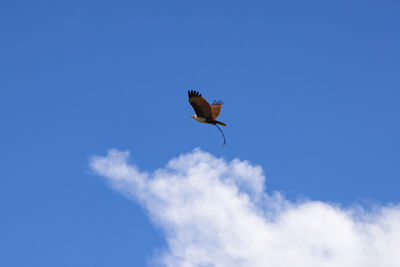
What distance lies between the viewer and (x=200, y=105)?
62.5 ft

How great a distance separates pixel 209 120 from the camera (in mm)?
19609

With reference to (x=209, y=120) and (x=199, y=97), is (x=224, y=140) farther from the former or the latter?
(x=199, y=97)

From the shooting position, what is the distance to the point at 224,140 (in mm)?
19484

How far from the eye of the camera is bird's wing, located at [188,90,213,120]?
61.9 ft

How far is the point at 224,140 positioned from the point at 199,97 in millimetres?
2445

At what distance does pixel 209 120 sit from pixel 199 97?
142 cm

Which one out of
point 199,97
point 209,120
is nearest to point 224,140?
point 209,120

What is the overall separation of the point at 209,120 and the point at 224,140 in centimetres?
121

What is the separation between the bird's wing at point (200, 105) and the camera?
18.9m

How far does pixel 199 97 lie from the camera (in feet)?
61.6
